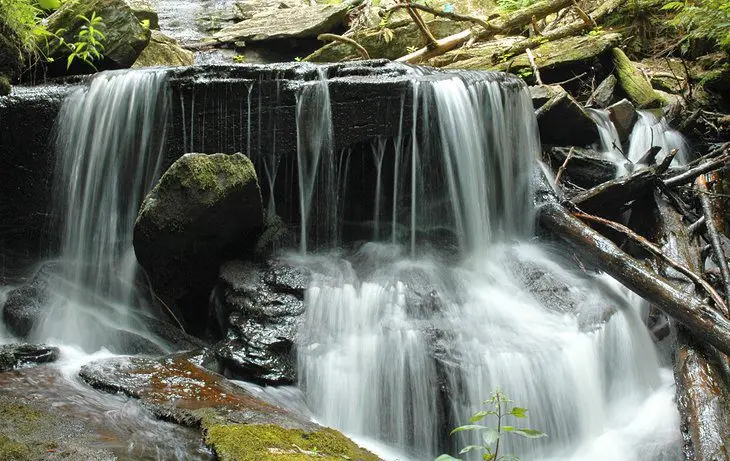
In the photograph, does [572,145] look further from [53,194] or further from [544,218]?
[53,194]

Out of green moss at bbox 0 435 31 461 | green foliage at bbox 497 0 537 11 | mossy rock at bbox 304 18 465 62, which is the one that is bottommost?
green moss at bbox 0 435 31 461

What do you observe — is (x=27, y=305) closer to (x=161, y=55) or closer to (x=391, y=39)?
(x=161, y=55)

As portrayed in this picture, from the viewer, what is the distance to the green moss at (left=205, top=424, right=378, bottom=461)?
257 centimetres

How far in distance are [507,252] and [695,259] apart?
184 cm

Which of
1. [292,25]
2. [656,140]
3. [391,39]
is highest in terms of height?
[292,25]

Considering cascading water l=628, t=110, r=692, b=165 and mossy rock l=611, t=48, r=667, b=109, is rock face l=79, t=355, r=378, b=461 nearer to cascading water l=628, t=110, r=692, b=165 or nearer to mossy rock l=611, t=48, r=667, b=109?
cascading water l=628, t=110, r=692, b=165

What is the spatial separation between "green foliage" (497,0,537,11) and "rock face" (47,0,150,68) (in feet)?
26.4

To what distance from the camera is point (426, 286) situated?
550cm

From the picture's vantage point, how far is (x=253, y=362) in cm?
455

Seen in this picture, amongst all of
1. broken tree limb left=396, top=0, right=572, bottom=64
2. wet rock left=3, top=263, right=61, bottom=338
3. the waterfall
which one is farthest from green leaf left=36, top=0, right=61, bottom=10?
broken tree limb left=396, top=0, right=572, bottom=64

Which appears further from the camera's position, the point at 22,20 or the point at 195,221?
the point at 22,20

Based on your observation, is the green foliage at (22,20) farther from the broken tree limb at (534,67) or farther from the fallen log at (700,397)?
the fallen log at (700,397)

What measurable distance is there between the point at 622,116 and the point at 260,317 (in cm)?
617

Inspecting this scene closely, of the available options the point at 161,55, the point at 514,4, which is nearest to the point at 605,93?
the point at 514,4
